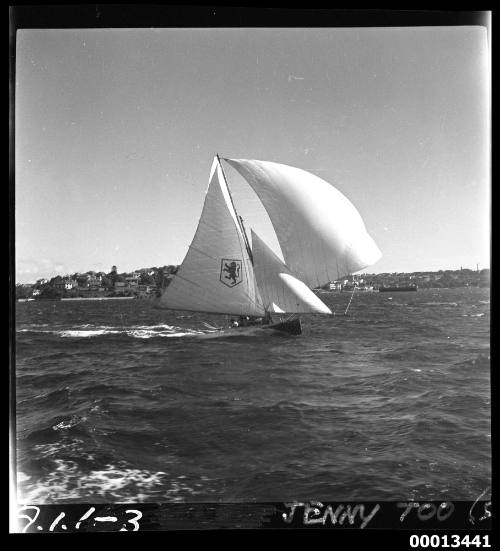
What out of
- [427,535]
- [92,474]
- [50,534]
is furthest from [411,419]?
[50,534]

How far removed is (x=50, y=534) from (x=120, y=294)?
10.1 ft

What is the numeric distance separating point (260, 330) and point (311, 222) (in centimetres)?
537

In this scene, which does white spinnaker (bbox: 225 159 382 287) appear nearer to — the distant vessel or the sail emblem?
the distant vessel

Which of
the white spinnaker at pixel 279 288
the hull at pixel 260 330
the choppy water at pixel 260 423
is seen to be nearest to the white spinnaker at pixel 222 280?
the white spinnaker at pixel 279 288

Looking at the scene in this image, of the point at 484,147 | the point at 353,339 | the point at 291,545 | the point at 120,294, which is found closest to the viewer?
the point at 291,545

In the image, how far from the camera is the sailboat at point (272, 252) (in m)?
6.12

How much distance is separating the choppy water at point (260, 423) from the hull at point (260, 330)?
4.96 m

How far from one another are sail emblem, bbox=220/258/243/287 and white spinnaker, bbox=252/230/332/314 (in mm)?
470

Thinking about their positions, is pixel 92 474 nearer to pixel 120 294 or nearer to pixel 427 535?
pixel 120 294

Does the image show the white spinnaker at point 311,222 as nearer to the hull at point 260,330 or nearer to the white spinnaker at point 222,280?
the white spinnaker at point 222,280

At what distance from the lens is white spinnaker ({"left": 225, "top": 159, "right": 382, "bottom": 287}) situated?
5836 mm

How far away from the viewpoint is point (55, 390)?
5.22 meters

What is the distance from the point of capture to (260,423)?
5.23 m

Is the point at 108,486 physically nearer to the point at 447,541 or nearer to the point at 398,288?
the point at 447,541
